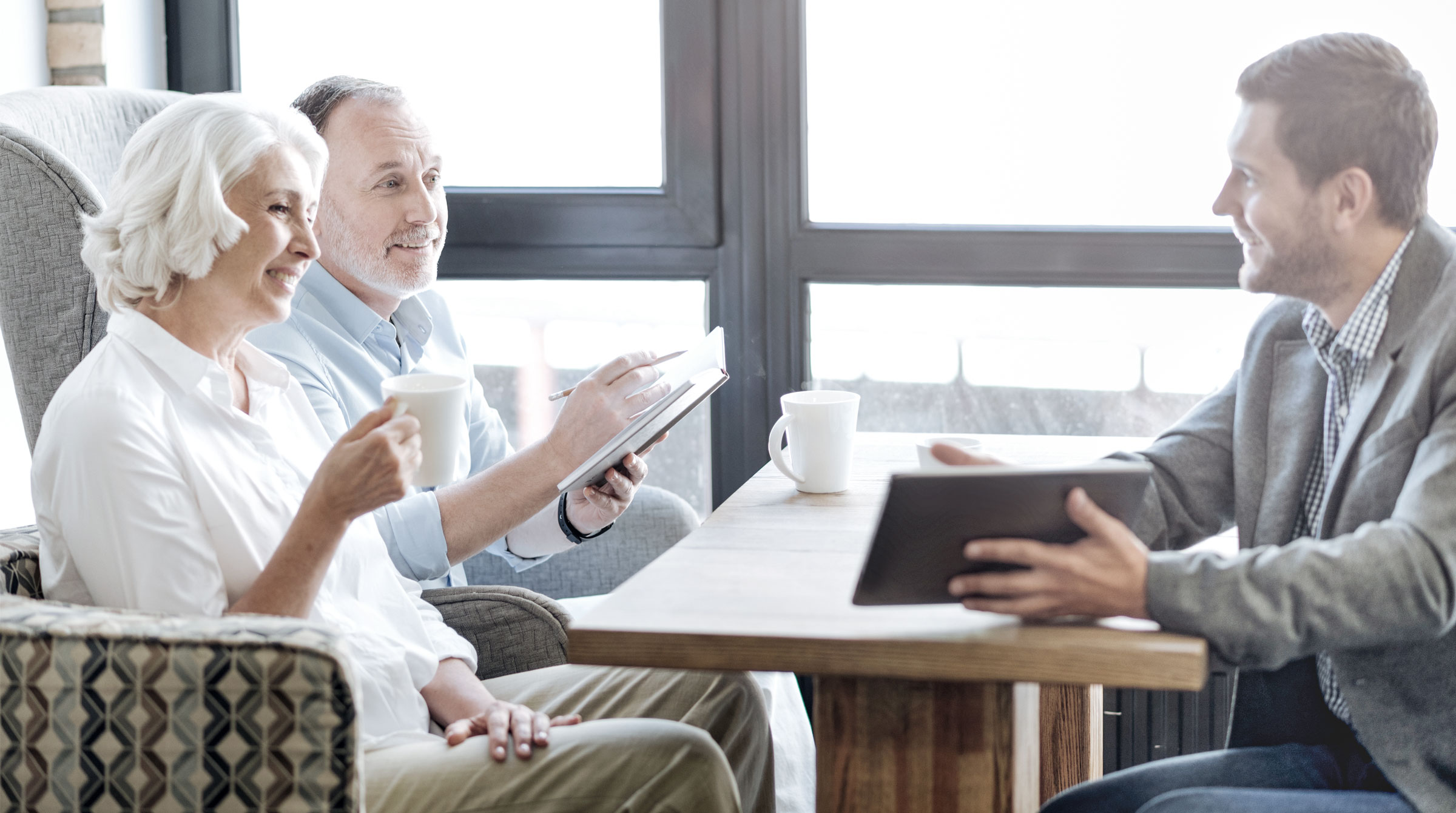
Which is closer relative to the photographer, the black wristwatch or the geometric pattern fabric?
the geometric pattern fabric

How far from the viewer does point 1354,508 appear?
1.10 m

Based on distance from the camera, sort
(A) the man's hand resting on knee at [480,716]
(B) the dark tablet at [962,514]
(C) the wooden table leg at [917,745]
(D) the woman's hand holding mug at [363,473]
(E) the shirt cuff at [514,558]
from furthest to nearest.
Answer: (E) the shirt cuff at [514,558], (A) the man's hand resting on knee at [480,716], (D) the woman's hand holding mug at [363,473], (C) the wooden table leg at [917,745], (B) the dark tablet at [962,514]

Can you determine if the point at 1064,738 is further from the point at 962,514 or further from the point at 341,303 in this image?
the point at 341,303

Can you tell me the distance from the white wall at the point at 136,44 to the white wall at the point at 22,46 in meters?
0.10

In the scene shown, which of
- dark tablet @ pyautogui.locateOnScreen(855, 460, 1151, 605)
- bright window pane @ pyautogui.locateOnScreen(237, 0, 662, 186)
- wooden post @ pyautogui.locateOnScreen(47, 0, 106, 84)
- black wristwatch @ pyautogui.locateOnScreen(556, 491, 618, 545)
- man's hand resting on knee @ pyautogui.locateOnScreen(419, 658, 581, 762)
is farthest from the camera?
bright window pane @ pyautogui.locateOnScreen(237, 0, 662, 186)

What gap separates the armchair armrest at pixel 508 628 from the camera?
5.32 ft

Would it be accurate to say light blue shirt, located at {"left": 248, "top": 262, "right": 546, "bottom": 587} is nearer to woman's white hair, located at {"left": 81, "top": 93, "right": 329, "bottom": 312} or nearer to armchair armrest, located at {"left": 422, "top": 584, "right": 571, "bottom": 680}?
armchair armrest, located at {"left": 422, "top": 584, "right": 571, "bottom": 680}

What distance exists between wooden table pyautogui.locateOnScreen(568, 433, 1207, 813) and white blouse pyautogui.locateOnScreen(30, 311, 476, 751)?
11.1 inches

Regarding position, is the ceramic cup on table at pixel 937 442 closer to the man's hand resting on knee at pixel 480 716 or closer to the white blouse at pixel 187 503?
the man's hand resting on knee at pixel 480 716

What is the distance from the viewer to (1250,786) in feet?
4.06

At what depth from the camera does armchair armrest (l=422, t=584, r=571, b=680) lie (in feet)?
5.32

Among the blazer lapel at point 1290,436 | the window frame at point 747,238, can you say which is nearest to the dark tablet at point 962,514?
the blazer lapel at point 1290,436

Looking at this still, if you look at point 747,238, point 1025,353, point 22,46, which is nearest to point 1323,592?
point 1025,353

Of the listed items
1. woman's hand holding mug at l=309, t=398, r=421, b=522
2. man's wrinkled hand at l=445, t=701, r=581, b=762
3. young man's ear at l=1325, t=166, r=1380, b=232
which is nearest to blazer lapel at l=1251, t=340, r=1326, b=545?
young man's ear at l=1325, t=166, r=1380, b=232
